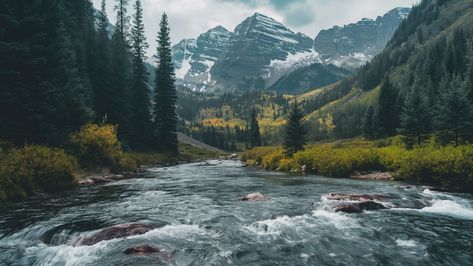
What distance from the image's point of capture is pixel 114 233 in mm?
15234

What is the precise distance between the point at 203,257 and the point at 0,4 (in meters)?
32.7

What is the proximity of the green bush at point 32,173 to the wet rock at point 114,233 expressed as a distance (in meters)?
10.9

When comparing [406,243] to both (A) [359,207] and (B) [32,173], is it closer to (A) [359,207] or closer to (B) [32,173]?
(A) [359,207]

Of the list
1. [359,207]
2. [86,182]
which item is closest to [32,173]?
[86,182]

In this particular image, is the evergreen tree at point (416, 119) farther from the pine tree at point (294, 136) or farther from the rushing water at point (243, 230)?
the rushing water at point (243, 230)

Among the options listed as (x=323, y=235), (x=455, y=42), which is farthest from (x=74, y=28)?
(x=455, y=42)

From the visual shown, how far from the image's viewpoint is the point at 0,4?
33219mm

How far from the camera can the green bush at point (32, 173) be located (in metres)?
24.0

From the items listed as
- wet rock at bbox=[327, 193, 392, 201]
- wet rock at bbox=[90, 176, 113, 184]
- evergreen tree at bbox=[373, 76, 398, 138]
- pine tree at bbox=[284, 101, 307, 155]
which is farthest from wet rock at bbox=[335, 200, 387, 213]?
evergreen tree at bbox=[373, 76, 398, 138]

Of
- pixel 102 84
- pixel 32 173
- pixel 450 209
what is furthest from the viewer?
pixel 102 84

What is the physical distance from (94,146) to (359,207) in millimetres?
32552

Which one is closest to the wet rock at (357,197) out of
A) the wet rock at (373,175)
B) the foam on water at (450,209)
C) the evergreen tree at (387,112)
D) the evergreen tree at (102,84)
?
the foam on water at (450,209)

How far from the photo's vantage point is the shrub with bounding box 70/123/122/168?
137 feet

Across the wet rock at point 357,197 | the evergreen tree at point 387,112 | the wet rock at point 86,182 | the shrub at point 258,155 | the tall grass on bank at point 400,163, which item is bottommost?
the wet rock at point 357,197
